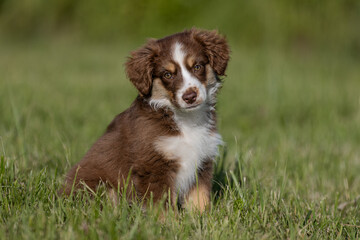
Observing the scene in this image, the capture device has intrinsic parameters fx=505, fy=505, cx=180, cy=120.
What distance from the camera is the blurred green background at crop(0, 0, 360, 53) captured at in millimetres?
10719

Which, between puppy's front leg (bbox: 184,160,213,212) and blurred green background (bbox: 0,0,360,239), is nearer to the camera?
blurred green background (bbox: 0,0,360,239)

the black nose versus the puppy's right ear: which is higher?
the puppy's right ear

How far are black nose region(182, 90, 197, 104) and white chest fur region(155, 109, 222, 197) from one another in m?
0.18

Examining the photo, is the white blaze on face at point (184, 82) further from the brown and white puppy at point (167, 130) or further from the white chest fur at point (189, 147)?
the white chest fur at point (189, 147)

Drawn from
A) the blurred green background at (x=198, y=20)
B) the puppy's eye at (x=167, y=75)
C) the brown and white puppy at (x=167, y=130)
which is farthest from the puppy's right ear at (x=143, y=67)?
the blurred green background at (x=198, y=20)

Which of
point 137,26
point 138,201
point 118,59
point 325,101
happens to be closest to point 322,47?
point 325,101

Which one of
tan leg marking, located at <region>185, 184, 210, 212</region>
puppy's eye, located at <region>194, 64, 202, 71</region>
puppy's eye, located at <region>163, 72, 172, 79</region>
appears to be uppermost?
puppy's eye, located at <region>194, 64, 202, 71</region>

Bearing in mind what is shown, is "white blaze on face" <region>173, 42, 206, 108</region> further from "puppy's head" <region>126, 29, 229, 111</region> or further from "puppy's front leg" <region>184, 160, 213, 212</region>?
"puppy's front leg" <region>184, 160, 213, 212</region>

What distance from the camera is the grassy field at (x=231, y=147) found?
2850 mm

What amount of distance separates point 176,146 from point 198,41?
941 millimetres

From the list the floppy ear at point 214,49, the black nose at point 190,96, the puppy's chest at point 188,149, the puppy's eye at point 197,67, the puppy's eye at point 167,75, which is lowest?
the puppy's chest at point 188,149

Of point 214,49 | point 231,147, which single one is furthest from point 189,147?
point 231,147

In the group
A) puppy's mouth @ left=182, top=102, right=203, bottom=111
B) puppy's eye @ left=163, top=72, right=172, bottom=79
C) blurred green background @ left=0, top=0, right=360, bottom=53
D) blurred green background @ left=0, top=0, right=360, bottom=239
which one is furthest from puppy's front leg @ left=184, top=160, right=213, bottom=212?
blurred green background @ left=0, top=0, right=360, bottom=53

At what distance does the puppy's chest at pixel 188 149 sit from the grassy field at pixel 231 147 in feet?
0.74
